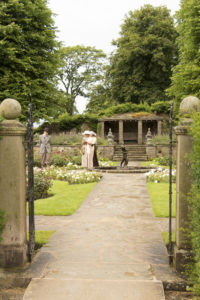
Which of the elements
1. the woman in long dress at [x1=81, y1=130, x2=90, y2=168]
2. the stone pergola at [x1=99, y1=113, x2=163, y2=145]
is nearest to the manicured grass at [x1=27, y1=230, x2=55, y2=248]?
the woman in long dress at [x1=81, y1=130, x2=90, y2=168]

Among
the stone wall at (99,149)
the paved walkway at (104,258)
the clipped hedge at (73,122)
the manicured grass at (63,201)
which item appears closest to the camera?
the paved walkway at (104,258)

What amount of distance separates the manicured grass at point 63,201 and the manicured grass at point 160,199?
80.8 inches

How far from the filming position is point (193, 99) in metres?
3.91

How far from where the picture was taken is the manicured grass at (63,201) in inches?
287

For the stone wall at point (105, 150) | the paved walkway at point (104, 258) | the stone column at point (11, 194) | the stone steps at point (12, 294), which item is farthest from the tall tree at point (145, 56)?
the stone steps at point (12, 294)

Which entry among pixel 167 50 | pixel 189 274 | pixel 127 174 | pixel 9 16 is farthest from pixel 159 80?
pixel 189 274

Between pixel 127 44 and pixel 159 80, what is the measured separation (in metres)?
5.76

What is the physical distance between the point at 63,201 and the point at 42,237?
3193mm

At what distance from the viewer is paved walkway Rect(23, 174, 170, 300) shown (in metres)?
3.29

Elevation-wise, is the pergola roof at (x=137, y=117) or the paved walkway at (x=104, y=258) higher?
the pergola roof at (x=137, y=117)

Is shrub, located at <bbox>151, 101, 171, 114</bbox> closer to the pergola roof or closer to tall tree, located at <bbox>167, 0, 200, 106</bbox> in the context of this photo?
the pergola roof

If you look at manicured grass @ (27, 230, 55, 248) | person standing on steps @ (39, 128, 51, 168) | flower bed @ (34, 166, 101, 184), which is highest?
person standing on steps @ (39, 128, 51, 168)

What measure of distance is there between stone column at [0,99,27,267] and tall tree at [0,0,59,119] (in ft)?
48.2

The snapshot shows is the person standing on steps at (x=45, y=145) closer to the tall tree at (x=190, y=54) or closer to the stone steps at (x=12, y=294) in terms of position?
the tall tree at (x=190, y=54)
